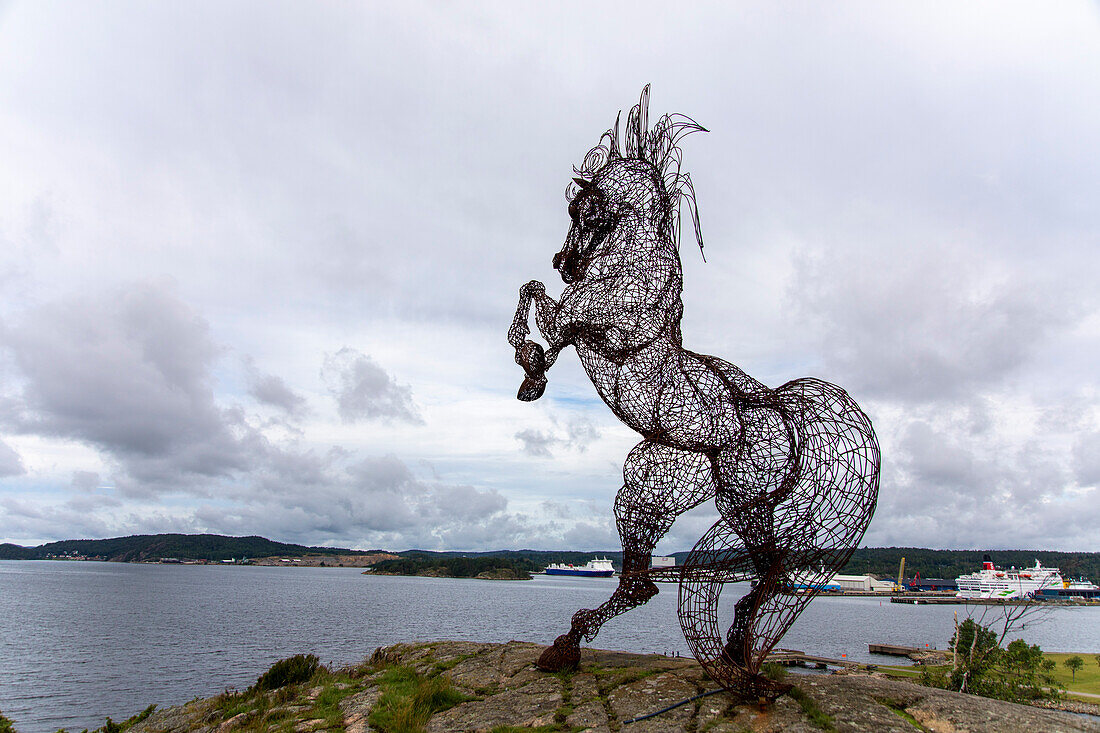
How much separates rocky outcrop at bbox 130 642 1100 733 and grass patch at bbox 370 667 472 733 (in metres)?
0.11

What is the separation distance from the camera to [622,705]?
746 cm

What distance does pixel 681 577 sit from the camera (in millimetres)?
7562

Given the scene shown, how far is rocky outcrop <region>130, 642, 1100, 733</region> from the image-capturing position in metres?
6.66

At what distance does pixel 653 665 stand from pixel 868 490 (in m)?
4.28

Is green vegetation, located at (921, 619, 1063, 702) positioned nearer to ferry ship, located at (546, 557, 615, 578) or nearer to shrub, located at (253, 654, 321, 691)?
shrub, located at (253, 654, 321, 691)

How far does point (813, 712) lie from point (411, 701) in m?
5.06

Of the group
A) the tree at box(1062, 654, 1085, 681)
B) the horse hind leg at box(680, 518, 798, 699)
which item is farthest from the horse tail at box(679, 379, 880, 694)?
the tree at box(1062, 654, 1085, 681)

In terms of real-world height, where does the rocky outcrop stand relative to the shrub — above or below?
above

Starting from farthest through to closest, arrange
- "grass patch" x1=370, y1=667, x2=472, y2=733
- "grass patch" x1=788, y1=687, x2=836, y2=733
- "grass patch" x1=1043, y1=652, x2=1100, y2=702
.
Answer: "grass patch" x1=1043, y1=652, x2=1100, y2=702 < "grass patch" x1=370, y1=667, x2=472, y2=733 < "grass patch" x1=788, y1=687, x2=836, y2=733

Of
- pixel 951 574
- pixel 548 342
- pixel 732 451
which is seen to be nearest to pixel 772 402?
pixel 732 451

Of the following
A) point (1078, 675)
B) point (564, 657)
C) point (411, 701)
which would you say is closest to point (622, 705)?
point (564, 657)

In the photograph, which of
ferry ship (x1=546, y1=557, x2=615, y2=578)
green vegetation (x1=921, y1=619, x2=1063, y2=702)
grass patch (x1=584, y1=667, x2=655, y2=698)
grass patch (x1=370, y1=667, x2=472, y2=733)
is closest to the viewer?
grass patch (x1=370, y1=667, x2=472, y2=733)

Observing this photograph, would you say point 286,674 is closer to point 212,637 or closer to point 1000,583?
point 212,637

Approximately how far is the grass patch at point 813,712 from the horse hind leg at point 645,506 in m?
2.06
